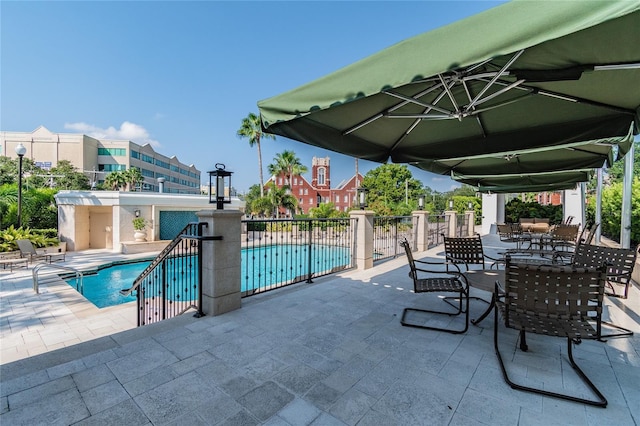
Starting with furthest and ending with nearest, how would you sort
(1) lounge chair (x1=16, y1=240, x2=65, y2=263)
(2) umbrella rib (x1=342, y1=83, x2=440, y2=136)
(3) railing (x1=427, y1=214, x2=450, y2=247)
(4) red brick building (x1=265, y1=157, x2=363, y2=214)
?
(4) red brick building (x1=265, y1=157, x2=363, y2=214) → (3) railing (x1=427, y1=214, x2=450, y2=247) → (1) lounge chair (x1=16, y1=240, x2=65, y2=263) → (2) umbrella rib (x1=342, y1=83, x2=440, y2=136)

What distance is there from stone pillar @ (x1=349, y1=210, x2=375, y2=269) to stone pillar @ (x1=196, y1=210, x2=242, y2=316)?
2.87m

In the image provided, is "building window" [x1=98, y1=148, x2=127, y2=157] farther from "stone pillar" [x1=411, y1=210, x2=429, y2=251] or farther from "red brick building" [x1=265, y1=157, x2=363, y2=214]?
"stone pillar" [x1=411, y1=210, x2=429, y2=251]

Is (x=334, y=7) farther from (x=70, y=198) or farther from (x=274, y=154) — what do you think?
(x=274, y=154)

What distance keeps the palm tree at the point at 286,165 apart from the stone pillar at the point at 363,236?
28102 mm

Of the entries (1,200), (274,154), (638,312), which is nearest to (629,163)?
(638,312)

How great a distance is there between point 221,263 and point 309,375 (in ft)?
5.87

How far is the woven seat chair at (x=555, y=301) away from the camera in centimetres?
192

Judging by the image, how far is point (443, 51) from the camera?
1290mm

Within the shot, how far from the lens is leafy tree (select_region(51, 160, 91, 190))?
118 feet

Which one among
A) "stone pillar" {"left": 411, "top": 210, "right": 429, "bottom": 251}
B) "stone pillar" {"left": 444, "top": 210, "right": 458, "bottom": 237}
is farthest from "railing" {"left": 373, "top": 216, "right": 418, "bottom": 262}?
"stone pillar" {"left": 444, "top": 210, "right": 458, "bottom": 237}

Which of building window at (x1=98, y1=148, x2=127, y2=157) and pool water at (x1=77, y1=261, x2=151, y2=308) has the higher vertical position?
building window at (x1=98, y1=148, x2=127, y2=157)

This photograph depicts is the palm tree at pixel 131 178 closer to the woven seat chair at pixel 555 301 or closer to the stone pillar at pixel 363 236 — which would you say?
the stone pillar at pixel 363 236

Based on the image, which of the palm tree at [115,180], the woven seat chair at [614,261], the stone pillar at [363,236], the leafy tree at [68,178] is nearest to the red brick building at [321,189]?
the palm tree at [115,180]

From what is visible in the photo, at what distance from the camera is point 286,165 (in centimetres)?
3322
